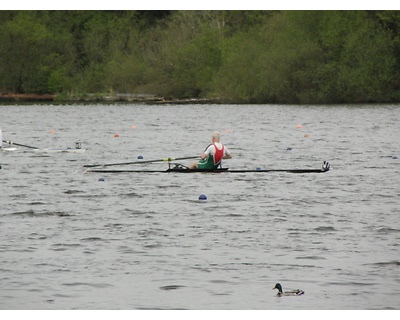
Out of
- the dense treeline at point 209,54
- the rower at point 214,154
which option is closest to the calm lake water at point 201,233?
the rower at point 214,154

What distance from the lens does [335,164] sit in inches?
1238

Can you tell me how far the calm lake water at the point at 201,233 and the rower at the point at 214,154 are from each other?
45 cm

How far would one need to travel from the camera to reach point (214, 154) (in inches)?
976

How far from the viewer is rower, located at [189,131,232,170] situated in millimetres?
24330

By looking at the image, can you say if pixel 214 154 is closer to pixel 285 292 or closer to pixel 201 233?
pixel 201 233

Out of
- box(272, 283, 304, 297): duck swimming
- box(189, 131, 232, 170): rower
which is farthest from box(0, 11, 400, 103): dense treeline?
box(272, 283, 304, 297): duck swimming

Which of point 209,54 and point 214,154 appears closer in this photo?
point 214,154

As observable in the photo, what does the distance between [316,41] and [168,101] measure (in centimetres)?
1695

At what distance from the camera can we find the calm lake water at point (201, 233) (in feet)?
44.8

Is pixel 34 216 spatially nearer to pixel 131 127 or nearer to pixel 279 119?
pixel 131 127

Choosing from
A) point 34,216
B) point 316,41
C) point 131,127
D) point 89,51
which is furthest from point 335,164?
point 89,51

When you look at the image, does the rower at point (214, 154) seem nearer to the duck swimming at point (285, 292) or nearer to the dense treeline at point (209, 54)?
the duck swimming at point (285, 292)

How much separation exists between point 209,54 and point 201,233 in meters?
70.5

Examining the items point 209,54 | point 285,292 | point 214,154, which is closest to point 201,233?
point 285,292
